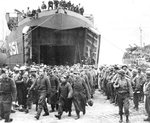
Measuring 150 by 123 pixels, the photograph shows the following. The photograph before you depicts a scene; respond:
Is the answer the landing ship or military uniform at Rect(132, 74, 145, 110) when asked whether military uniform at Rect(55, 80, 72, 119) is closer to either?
military uniform at Rect(132, 74, 145, 110)

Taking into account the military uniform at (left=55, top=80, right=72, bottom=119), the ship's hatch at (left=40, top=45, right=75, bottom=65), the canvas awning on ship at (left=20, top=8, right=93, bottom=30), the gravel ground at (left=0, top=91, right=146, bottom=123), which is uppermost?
the canvas awning on ship at (left=20, top=8, right=93, bottom=30)

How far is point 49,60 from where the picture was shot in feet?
67.9

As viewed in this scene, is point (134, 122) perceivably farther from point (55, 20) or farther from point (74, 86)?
point (55, 20)

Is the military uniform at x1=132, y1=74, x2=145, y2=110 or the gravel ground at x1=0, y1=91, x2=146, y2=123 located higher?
the military uniform at x1=132, y1=74, x2=145, y2=110

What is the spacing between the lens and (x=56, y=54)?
20.9m

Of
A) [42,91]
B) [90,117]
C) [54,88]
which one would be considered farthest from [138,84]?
[42,91]

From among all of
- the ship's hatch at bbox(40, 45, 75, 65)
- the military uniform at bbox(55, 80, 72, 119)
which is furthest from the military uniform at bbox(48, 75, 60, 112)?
the ship's hatch at bbox(40, 45, 75, 65)

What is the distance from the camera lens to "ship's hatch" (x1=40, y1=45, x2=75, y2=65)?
2003 centimetres

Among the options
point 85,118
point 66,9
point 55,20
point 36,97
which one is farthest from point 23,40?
point 85,118

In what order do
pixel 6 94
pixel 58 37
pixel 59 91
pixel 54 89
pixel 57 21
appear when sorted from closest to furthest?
pixel 6 94
pixel 59 91
pixel 54 89
pixel 57 21
pixel 58 37

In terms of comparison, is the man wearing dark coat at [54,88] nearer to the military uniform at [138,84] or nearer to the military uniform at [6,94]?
the military uniform at [6,94]

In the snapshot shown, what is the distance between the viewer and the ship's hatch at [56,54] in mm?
20031

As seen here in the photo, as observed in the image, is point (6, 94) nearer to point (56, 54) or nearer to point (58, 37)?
point (58, 37)

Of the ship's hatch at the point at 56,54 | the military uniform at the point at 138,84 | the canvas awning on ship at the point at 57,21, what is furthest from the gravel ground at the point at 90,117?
the ship's hatch at the point at 56,54
